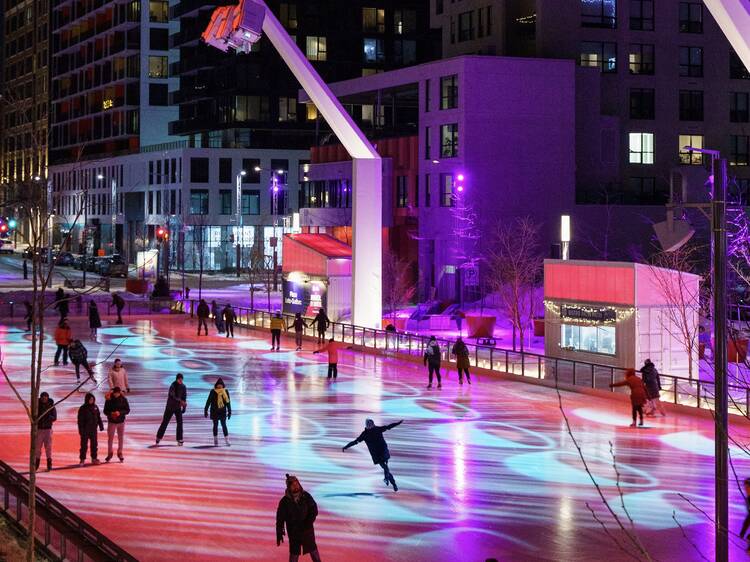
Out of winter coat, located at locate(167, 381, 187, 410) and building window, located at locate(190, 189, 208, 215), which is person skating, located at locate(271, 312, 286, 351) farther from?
building window, located at locate(190, 189, 208, 215)

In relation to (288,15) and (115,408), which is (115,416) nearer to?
(115,408)

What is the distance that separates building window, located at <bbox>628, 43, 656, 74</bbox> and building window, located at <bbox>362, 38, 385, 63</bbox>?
40757 millimetres

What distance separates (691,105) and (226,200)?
44.5 meters

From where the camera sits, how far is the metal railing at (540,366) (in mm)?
26172

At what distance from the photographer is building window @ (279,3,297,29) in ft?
339

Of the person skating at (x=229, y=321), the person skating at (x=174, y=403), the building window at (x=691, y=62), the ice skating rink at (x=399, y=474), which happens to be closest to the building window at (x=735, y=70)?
the building window at (x=691, y=62)

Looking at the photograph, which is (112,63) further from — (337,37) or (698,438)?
(698,438)

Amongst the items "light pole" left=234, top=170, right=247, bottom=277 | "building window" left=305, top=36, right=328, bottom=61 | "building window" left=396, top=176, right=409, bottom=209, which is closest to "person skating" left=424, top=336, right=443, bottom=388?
"building window" left=396, top=176, right=409, bottom=209

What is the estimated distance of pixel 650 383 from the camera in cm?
2553

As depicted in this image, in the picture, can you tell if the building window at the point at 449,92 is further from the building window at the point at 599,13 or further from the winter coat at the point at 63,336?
the winter coat at the point at 63,336

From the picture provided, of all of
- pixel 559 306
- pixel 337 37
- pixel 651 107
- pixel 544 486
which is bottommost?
pixel 544 486

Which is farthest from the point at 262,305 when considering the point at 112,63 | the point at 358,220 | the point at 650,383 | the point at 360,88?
the point at 112,63

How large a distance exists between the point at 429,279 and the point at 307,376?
1333 inches

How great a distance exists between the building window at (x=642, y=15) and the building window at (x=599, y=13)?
1.13m
